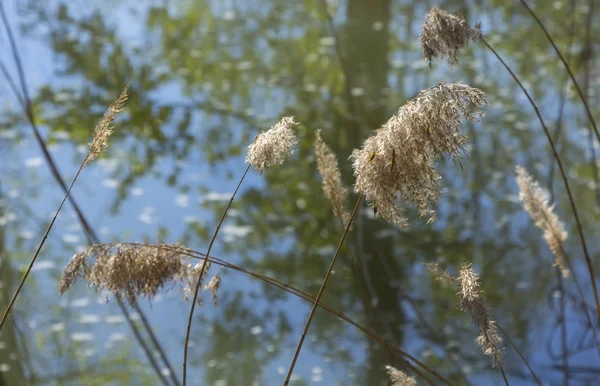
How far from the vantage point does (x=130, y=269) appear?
1481 mm

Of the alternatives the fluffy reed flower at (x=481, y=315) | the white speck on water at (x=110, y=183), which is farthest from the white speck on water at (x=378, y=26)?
the fluffy reed flower at (x=481, y=315)

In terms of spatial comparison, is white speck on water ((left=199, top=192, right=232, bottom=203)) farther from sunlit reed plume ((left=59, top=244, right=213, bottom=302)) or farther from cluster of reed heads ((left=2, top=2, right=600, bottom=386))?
sunlit reed plume ((left=59, top=244, right=213, bottom=302))

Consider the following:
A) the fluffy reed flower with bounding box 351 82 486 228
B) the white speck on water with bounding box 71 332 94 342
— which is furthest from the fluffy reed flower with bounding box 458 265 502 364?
the white speck on water with bounding box 71 332 94 342

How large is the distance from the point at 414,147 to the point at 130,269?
570 mm

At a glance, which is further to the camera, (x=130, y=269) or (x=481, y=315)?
(x=130, y=269)

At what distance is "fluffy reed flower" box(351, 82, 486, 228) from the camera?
1302mm

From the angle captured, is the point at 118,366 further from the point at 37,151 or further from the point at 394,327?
the point at 37,151

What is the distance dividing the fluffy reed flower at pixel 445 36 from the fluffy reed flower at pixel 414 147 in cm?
28

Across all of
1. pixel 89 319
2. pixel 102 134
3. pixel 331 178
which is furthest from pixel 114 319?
pixel 102 134

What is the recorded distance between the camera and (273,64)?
6.62m

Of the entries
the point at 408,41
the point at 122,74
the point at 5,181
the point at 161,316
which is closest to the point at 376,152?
the point at 161,316

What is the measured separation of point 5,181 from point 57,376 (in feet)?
6.73

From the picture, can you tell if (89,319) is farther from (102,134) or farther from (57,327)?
(102,134)

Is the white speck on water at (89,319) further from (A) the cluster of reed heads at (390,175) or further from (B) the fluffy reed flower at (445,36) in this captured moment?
(B) the fluffy reed flower at (445,36)
